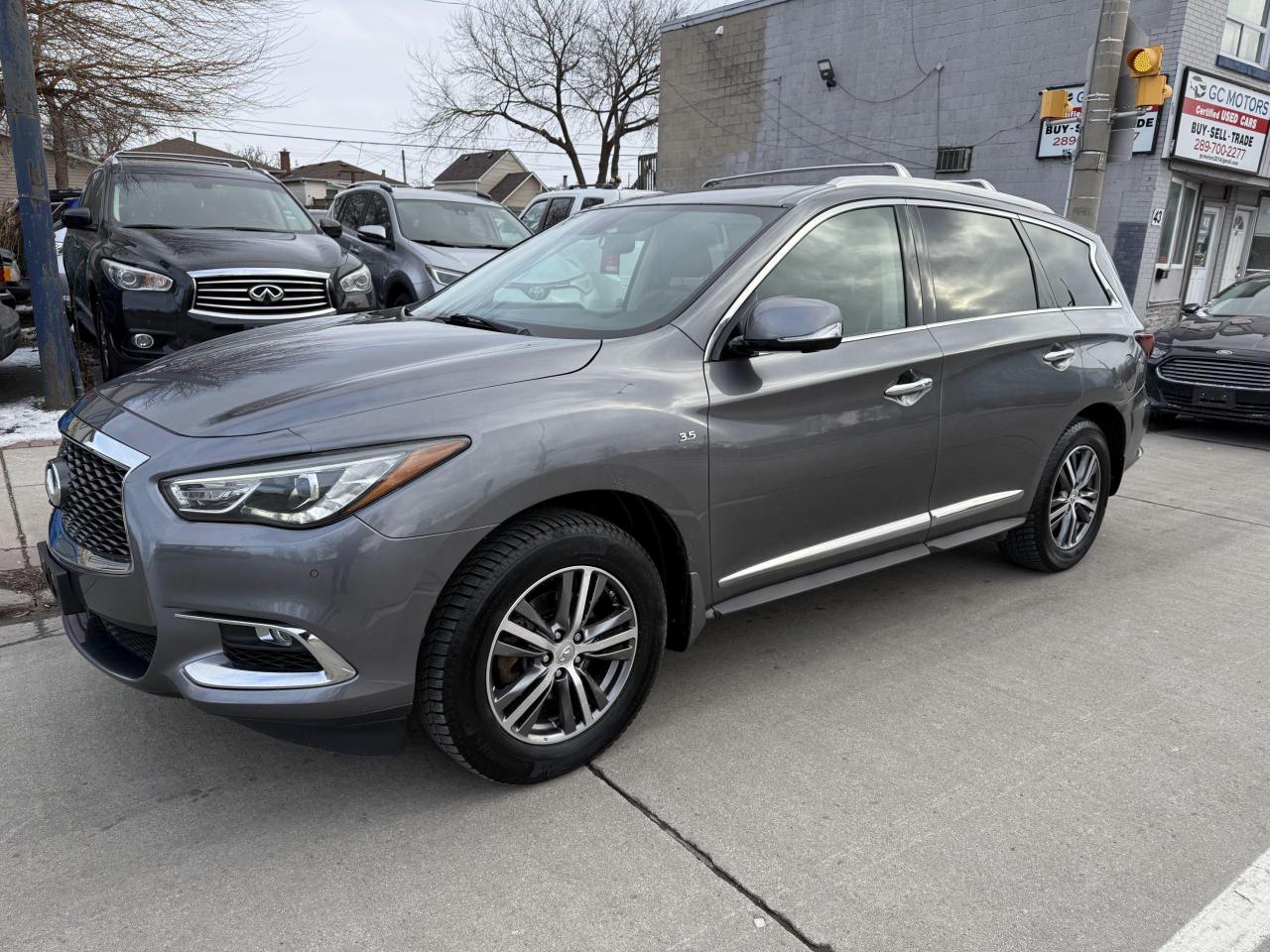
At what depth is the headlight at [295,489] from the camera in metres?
2.41

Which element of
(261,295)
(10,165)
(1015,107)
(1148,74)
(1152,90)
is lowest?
(261,295)

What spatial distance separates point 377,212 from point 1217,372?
8.50 metres

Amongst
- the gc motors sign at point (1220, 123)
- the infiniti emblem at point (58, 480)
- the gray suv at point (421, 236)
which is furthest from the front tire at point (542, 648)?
the gc motors sign at point (1220, 123)

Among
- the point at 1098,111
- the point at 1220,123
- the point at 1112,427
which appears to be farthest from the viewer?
the point at 1220,123

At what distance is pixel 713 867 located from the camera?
254 centimetres

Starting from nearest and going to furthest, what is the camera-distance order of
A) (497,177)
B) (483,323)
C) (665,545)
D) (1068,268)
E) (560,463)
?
(560,463) → (665,545) → (483,323) → (1068,268) → (497,177)

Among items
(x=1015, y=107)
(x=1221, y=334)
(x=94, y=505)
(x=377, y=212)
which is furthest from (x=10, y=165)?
(x=1221, y=334)

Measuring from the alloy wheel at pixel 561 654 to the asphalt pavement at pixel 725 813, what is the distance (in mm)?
216

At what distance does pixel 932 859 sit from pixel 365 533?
67.2 inches

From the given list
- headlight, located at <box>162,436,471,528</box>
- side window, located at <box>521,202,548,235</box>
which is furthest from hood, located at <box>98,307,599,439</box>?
side window, located at <box>521,202,548,235</box>

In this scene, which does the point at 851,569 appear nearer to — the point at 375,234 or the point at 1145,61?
the point at 1145,61

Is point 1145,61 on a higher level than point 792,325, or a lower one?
higher

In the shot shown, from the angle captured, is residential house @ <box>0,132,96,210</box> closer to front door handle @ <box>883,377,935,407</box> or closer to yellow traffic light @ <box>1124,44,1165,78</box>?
front door handle @ <box>883,377,935,407</box>

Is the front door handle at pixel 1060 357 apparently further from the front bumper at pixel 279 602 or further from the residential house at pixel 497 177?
the residential house at pixel 497 177
